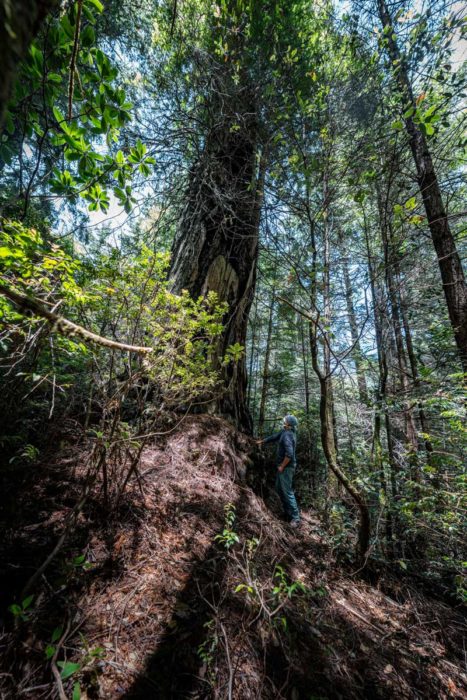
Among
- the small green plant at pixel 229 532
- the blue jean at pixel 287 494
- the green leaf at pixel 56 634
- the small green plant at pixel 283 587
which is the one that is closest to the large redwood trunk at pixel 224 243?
the blue jean at pixel 287 494

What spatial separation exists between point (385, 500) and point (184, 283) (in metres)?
4.42

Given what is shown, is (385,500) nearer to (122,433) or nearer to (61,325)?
(122,433)

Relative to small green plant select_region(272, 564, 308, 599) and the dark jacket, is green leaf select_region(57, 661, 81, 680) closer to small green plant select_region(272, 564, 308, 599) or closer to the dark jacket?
small green plant select_region(272, 564, 308, 599)

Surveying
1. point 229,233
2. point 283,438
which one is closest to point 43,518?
point 283,438

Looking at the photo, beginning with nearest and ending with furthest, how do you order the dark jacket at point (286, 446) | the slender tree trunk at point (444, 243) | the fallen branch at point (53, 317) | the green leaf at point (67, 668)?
the fallen branch at point (53, 317) → the green leaf at point (67, 668) → the slender tree trunk at point (444, 243) → the dark jacket at point (286, 446)

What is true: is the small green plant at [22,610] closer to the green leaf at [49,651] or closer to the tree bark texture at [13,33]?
the green leaf at [49,651]

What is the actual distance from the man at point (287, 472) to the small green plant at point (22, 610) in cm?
324

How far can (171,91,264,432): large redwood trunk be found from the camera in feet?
14.2

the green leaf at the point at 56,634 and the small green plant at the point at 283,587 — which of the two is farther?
the small green plant at the point at 283,587

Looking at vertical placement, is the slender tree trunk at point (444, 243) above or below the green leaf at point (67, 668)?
above

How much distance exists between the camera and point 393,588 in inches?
129

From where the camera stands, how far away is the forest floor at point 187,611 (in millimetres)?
1459

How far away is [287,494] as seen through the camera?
4520 millimetres

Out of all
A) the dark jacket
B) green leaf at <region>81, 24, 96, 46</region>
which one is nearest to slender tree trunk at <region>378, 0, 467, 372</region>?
the dark jacket
